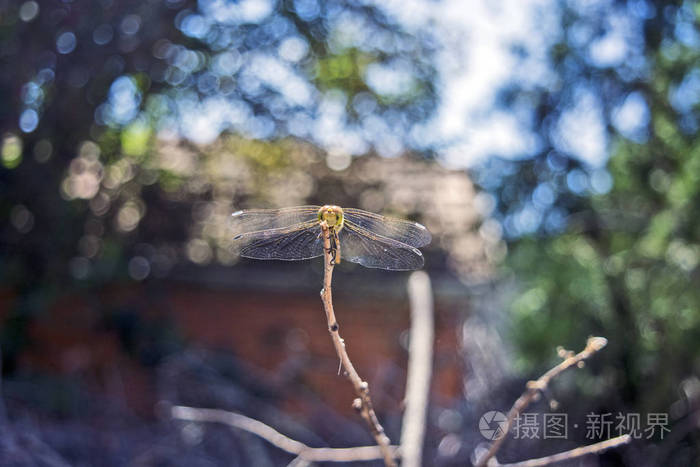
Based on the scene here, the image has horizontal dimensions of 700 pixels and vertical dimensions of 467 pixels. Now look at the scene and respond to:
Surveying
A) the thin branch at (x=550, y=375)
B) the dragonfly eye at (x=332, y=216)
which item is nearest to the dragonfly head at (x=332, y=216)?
the dragonfly eye at (x=332, y=216)

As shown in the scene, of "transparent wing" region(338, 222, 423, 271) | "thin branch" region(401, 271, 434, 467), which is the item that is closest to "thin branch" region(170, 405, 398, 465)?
"thin branch" region(401, 271, 434, 467)

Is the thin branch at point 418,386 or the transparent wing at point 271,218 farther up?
the transparent wing at point 271,218

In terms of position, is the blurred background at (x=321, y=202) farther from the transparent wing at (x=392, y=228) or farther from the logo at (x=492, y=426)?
the transparent wing at (x=392, y=228)

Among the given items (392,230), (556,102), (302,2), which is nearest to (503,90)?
(556,102)

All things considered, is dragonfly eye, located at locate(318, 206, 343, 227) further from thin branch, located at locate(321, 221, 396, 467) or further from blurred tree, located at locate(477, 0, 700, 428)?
blurred tree, located at locate(477, 0, 700, 428)

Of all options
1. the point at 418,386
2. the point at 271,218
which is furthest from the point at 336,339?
the point at 418,386

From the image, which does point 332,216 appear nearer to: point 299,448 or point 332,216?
point 332,216

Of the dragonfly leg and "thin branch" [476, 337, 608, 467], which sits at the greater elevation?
the dragonfly leg
